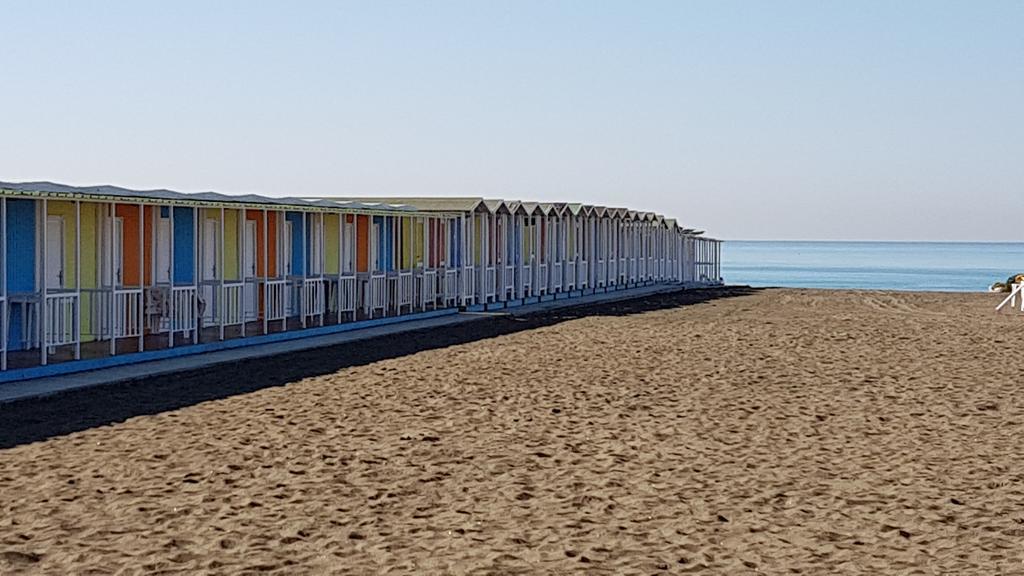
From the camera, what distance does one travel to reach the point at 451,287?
2592cm

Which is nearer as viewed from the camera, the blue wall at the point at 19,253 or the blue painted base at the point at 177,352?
the blue painted base at the point at 177,352

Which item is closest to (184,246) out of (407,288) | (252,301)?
(252,301)

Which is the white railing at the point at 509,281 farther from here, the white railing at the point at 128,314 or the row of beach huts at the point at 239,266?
the white railing at the point at 128,314

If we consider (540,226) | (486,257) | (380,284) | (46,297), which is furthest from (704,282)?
(46,297)

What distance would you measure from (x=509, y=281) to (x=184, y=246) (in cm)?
1171

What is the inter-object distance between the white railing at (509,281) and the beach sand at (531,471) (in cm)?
1258

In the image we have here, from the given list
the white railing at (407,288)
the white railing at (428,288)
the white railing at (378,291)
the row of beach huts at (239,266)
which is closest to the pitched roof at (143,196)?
the row of beach huts at (239,266)

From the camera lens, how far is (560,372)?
48.5ft

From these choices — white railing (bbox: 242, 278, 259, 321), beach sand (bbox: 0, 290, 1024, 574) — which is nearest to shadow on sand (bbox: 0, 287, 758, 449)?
beach sand (bbox: 0, 290, 1024, 574)

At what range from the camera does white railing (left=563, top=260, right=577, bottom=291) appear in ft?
108

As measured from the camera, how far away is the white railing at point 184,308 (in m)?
16.5

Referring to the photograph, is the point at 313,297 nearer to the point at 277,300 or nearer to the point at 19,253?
the point at 277,300

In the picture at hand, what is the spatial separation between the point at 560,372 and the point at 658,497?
6.96 m

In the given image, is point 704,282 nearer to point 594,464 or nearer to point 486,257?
point 486,257
